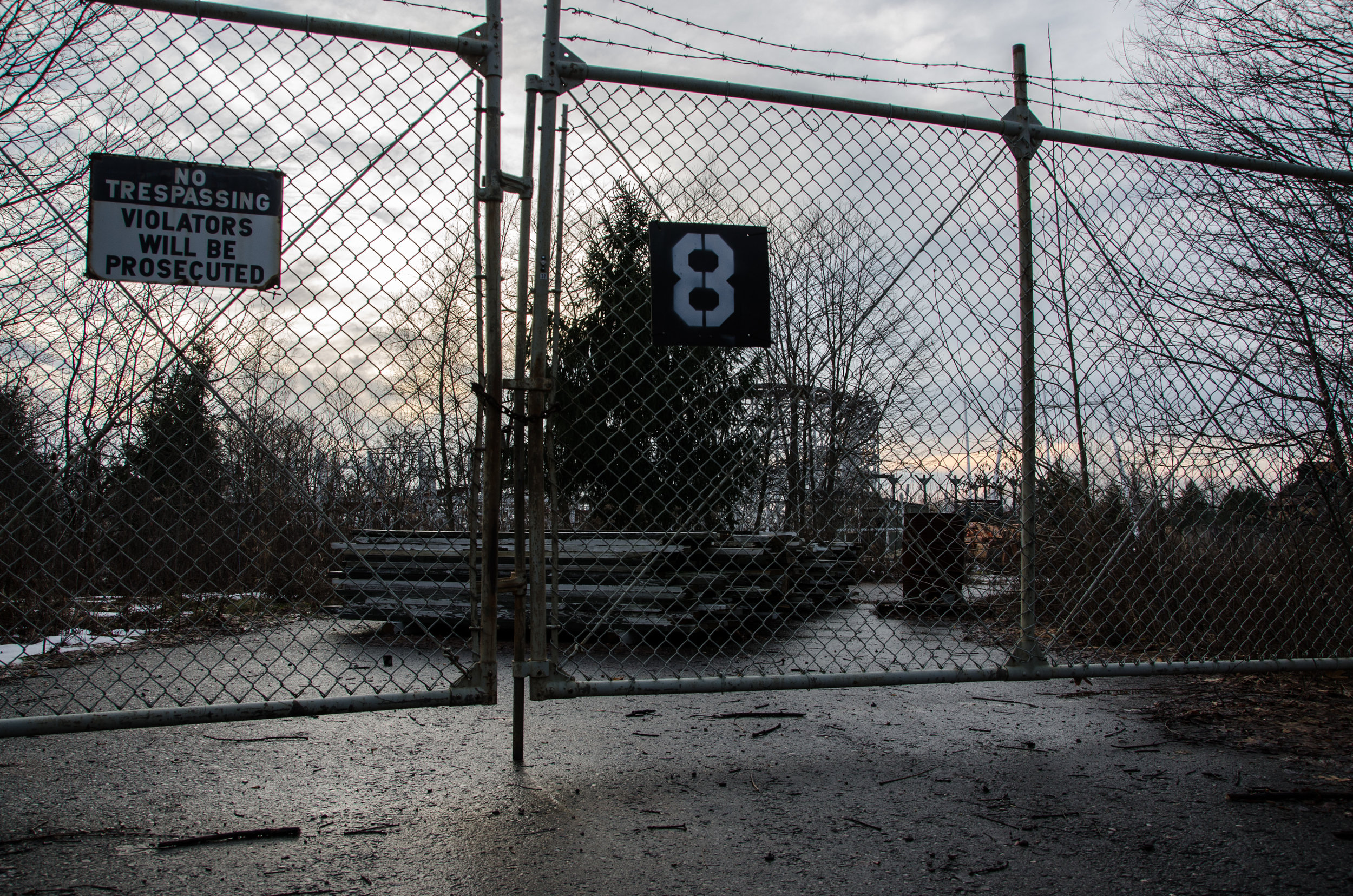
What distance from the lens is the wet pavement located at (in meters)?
2.34

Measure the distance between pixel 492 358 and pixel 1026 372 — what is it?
234 cm

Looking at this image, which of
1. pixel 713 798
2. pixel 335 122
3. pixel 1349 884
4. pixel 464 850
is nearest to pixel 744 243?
pixel 335 122

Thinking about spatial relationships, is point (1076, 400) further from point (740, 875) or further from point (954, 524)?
point (954, 524)

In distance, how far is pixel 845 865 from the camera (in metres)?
2.43

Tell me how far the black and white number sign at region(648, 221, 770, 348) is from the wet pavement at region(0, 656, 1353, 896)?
1753 millimetres

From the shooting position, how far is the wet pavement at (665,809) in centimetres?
234

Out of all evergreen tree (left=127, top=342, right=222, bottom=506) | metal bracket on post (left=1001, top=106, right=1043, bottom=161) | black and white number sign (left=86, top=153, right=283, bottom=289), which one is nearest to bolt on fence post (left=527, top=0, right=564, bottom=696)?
black and white number sign (left=86, top=153, right=283, bottom=289)

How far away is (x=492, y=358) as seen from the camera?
293cm

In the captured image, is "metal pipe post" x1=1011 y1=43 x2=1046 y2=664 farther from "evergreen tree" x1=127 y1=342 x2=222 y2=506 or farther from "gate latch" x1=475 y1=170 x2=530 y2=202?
"evergreen tree" x1=127 y1=342 x2=222 y2=506

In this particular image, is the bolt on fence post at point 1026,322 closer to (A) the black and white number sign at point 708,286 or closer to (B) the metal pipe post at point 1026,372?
(B) the metal pipe post at point 1026,372

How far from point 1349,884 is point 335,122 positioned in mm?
3940

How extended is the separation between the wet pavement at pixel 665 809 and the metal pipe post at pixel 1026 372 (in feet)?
2.41

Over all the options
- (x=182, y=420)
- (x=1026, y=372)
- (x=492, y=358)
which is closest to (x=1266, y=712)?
(x=1026, y=372)

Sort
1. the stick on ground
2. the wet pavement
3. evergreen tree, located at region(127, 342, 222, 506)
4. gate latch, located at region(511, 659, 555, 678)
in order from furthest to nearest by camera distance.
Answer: gate latch, located at region(511, 659, 555, 678), evergreen tree, located at region(127, 342, 222, 506), the stick on ground, the wet pavement
